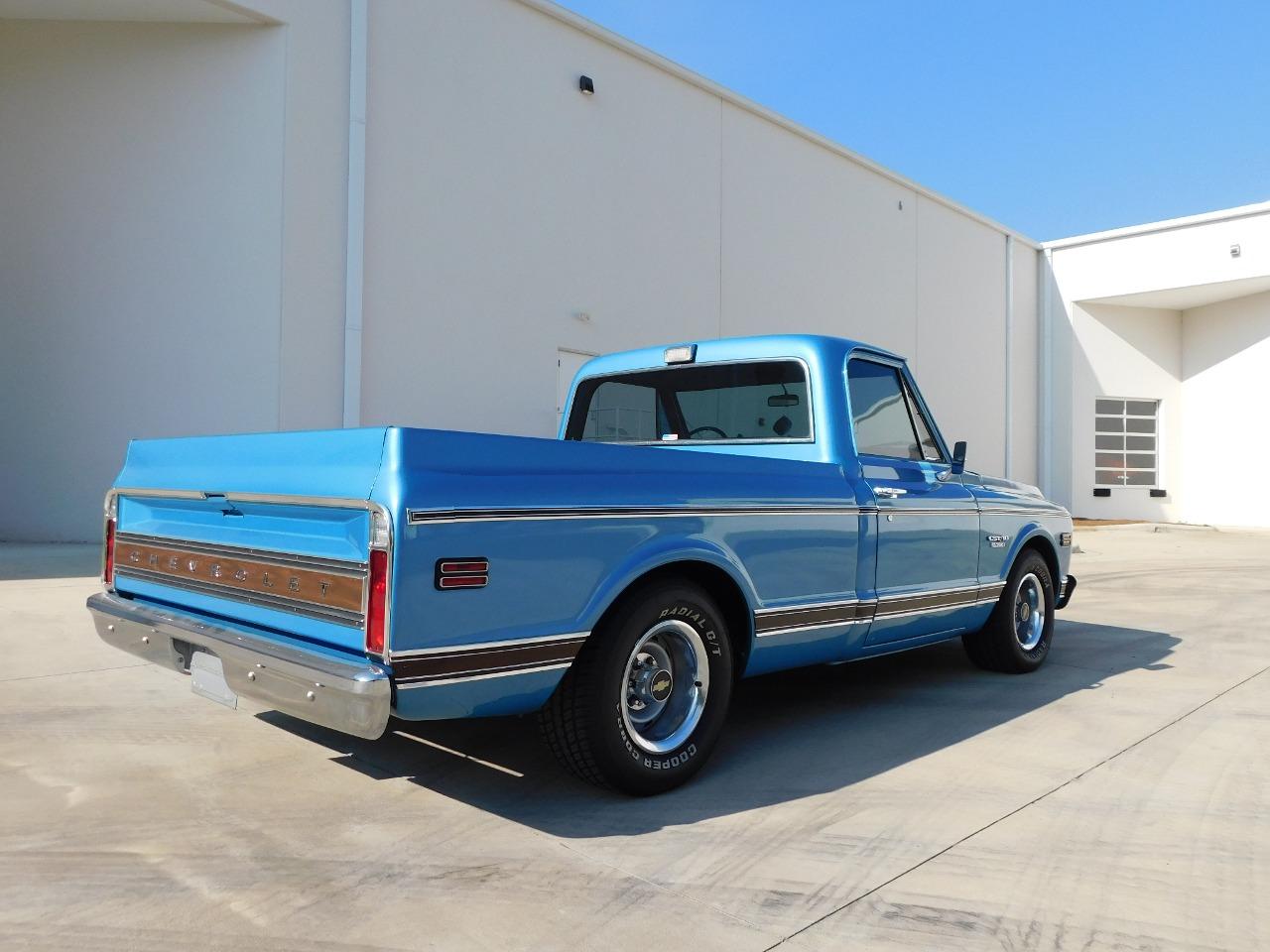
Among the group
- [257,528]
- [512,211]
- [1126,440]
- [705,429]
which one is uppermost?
[512,211]

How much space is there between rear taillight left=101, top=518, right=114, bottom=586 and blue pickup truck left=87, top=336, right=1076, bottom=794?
0.04 feet

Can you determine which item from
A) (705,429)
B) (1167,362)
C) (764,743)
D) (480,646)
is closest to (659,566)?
(480,646)

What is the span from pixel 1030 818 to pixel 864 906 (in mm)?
1009

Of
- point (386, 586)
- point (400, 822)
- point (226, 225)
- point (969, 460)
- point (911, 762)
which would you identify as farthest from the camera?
point (969, 460)

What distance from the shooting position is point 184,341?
11.1 metres

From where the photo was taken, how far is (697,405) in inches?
195

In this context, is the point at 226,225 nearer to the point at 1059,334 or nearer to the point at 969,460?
the point at 969,460

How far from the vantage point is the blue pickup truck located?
9.37 feet

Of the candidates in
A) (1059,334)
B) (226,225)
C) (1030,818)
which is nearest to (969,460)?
(1059,334)

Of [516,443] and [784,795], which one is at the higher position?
[516,443]

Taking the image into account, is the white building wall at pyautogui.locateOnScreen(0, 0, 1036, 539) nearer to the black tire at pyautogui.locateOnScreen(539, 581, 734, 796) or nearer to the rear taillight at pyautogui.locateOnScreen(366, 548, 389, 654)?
the black tire at pyautogui.locateOnScreen(539, 581, 734, 796)

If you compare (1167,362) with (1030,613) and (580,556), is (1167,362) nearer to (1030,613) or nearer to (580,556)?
(1030,613)

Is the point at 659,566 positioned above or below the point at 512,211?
below

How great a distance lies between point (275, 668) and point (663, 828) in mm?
1337
